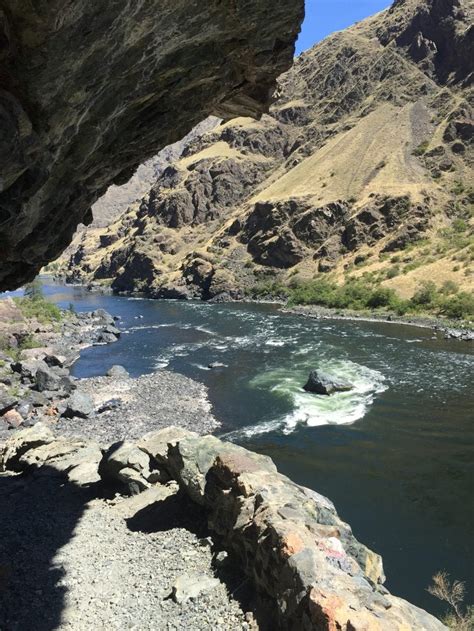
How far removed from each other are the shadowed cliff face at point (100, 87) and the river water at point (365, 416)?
46.3 ft

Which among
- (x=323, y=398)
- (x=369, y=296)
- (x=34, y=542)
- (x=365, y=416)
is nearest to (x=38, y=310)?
(x=369, y=296)

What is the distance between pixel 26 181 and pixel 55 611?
10.1 meters

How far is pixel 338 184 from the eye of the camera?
102438mm

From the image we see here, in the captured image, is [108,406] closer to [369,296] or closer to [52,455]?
[52,455]

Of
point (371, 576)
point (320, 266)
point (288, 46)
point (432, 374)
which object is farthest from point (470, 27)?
point (371, 576)

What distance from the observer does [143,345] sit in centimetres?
5328

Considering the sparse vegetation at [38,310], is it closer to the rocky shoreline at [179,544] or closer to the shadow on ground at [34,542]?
the rocky shoreline at [179,544]

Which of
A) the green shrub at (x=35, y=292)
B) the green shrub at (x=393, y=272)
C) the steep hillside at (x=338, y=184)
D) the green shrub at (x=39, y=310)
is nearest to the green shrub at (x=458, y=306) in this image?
the steep hillside at (x=338, y=184)

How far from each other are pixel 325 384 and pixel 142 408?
39.1 ft

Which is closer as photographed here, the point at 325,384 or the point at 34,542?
the point at 34,542

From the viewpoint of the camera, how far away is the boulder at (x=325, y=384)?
33000 millimetres

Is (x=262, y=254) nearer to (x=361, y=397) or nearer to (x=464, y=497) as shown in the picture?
(x=361, y=397)

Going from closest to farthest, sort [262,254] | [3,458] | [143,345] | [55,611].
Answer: [55,611] < [3,458] < [143,345] < [262,254]

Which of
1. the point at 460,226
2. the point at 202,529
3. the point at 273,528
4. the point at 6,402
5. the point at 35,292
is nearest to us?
the point at 273,528
